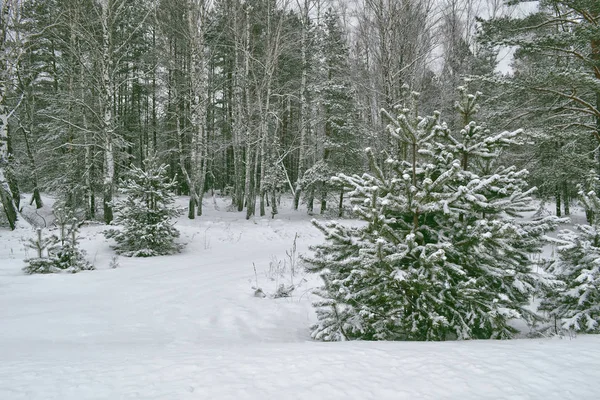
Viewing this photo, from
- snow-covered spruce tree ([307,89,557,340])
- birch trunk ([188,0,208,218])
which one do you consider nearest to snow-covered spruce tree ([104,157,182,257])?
birch trunk ([188,0,208,218])

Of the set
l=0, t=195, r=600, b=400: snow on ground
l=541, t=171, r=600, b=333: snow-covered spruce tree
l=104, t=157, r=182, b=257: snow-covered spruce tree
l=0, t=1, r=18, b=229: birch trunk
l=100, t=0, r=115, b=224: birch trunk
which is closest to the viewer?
l=0, t=195, r=600, b=400: snow on ground

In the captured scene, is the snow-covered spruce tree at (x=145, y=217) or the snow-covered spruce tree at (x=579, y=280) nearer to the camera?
the snow-covered spruce tree at (x=579, y=280)

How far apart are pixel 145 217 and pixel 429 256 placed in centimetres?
921

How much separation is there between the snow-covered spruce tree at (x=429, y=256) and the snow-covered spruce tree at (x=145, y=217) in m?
7.30

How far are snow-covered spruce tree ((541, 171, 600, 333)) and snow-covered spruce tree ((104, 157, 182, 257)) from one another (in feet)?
31.0

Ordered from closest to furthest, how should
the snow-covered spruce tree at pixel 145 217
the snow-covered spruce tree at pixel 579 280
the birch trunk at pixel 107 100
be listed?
the snow-covered spruce tree at pixel 579 280
the snow-covered spruce tree at pixel 145 217
the birch trunk at pixel 107 100

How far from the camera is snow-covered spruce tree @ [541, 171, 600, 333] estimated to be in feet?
13.1

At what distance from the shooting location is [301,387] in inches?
92.3

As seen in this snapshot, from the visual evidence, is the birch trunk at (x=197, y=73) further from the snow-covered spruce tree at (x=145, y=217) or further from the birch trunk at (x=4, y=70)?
the birch trunk at (x=4, y=70)

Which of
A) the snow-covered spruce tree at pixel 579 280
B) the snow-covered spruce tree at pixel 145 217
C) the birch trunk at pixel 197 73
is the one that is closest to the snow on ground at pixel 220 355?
the snow-covered spruce tree at pixel 579 280

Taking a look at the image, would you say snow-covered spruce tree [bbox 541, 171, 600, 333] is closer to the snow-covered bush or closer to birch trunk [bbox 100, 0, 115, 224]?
the snow-covered bush

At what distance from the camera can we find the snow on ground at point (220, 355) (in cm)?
230

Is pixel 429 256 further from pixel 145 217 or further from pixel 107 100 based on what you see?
pixel 107 100

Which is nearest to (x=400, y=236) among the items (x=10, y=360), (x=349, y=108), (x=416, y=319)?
(x=416, y=319)
